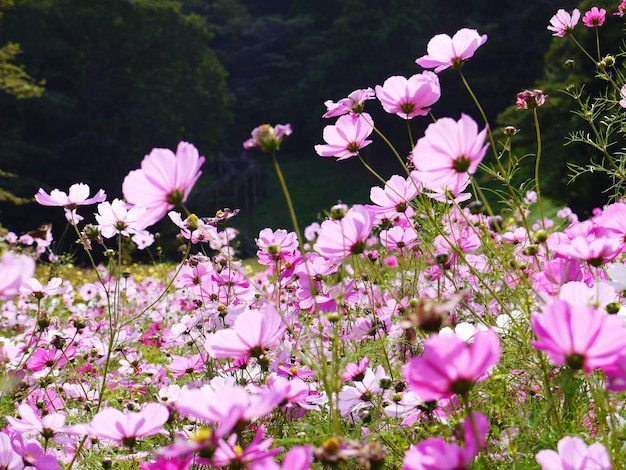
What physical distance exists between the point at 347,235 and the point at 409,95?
0.27 metres

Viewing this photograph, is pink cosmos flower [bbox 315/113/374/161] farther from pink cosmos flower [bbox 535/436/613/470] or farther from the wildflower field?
pink cosmos flower [bbox 535/436/613/470]

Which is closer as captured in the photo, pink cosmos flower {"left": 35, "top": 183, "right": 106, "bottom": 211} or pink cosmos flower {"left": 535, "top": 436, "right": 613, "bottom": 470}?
pink cosmos flower {"left": 535, "top": 436, "right": 613, "bottom": 470}

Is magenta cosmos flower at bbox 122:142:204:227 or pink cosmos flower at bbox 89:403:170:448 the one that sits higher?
magenta cosmos flower at bbox 122:142:204:227

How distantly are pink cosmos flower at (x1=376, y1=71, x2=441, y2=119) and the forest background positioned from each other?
10.4 m

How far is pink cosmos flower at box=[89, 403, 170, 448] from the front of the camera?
1.70 ft

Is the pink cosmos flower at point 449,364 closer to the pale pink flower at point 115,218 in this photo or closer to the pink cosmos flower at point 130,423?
the pink cosmos flower at point 130,423

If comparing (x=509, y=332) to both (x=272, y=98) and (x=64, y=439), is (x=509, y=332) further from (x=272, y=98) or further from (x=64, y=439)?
(x=272, y=98)

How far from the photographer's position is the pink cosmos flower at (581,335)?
1.35 ft

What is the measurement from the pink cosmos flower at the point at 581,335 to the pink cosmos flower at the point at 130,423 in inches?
12.6

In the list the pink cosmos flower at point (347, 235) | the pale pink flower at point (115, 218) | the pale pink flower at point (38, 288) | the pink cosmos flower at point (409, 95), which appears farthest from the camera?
the pale pink flower at point (38, 288)

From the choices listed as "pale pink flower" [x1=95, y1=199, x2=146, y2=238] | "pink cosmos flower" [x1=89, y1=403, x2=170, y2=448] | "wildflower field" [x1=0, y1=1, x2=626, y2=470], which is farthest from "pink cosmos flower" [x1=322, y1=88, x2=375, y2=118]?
"pink cosmos flower" [x1=89, y1=403, x2=170, y2=448]

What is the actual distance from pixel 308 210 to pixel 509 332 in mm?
11704

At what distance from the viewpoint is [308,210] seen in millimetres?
12539

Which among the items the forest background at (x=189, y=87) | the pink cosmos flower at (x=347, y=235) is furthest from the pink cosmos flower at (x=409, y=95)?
the forest background at (x=189, y=87)
